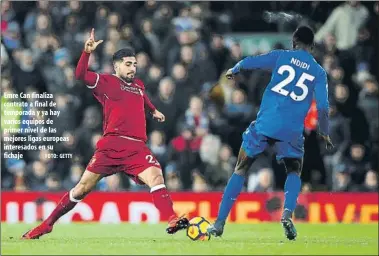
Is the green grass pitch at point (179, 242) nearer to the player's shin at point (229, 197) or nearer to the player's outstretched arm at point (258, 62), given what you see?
the player's shin at point (229, 197)

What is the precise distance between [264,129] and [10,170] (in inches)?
213

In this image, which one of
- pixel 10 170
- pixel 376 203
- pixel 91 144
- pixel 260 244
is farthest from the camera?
pixel 376 203

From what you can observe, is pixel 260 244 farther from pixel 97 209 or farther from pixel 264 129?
pixel 97 209

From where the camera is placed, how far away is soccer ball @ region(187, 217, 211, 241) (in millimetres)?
10617

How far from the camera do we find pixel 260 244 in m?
11.7

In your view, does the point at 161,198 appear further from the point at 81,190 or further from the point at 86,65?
the point at 86,65

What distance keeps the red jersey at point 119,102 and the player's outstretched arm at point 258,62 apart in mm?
901

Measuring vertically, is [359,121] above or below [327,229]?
above

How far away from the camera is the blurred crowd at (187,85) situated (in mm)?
13602

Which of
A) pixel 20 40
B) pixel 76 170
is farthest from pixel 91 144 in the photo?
pixel 20 40

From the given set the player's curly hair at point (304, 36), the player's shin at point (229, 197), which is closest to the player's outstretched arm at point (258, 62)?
the player's curly hair at point (304, 36)

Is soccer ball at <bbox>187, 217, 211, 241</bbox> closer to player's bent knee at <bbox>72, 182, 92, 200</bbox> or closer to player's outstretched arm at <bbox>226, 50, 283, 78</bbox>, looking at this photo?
player's bent knee at <bbox>72, 182, 92, 200</bbox>

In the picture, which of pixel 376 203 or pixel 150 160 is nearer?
pixel 150 160

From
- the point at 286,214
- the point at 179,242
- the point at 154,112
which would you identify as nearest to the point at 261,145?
the point at 286,214
